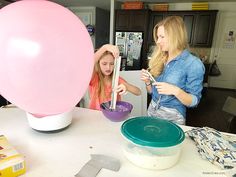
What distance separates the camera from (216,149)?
68cm

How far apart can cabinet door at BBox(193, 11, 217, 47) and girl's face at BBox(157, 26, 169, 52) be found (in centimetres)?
387

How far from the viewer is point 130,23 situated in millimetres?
4684

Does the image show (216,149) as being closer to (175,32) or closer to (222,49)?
(175,32)

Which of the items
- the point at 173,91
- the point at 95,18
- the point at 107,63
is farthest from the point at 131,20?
the point at 173,91

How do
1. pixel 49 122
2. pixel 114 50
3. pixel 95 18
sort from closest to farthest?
1. pixel 49 122
2. pixel 114 50
3. pixel 95 18

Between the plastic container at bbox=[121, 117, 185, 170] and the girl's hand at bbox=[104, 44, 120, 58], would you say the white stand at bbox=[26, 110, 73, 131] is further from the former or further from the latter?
the girl's hand at bbox=[104, 44, 120, 58]

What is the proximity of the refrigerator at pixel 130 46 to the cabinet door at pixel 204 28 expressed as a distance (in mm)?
1308

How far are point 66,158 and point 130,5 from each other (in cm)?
451

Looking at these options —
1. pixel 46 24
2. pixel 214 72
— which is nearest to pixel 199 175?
pixel 46 24

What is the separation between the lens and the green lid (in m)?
0.61

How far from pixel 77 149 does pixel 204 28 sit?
4601 millimetres

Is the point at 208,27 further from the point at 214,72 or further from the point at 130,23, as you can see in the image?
the point at 130,23

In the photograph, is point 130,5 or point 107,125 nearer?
point 107,125

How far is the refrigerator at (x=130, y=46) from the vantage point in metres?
4.63
